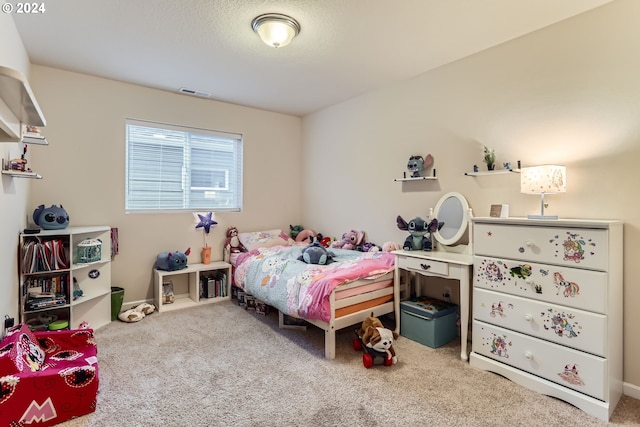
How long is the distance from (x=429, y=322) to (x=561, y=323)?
936mm

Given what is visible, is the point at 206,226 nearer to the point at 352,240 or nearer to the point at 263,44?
the point at 352,240

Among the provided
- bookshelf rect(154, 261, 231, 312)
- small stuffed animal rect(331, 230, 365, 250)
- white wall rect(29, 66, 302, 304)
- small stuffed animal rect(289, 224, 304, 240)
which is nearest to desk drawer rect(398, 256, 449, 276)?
small stuffed animal rect(331, 230, 365, 250)

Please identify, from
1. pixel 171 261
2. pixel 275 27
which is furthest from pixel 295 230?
pixel 275 27

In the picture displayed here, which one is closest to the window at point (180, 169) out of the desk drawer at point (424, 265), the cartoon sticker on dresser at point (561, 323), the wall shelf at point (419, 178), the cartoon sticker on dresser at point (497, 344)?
the wall shelf at point (419, 178)

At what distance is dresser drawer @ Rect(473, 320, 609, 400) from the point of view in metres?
1.89

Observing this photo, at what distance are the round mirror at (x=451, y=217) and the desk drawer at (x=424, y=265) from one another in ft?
1.42

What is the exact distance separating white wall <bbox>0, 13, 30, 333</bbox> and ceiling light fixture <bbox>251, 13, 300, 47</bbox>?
5.06 feet

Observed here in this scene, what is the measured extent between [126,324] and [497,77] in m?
3.96

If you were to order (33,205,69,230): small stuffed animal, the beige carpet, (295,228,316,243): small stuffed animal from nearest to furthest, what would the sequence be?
1. the beige carpet
2. (33,205,69,230): small stuffed animal
3. (295,228,316,243): small stuffed animal

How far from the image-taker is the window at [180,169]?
147 inches

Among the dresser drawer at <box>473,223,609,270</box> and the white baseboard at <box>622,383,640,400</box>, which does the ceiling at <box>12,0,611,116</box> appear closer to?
the dresser drawer at <box>473,223,609,270</box>

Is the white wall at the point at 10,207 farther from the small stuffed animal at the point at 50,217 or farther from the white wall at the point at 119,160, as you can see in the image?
the white wall at the point at 119,160

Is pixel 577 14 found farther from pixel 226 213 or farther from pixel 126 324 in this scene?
pixel 126 324

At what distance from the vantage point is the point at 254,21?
236cm
